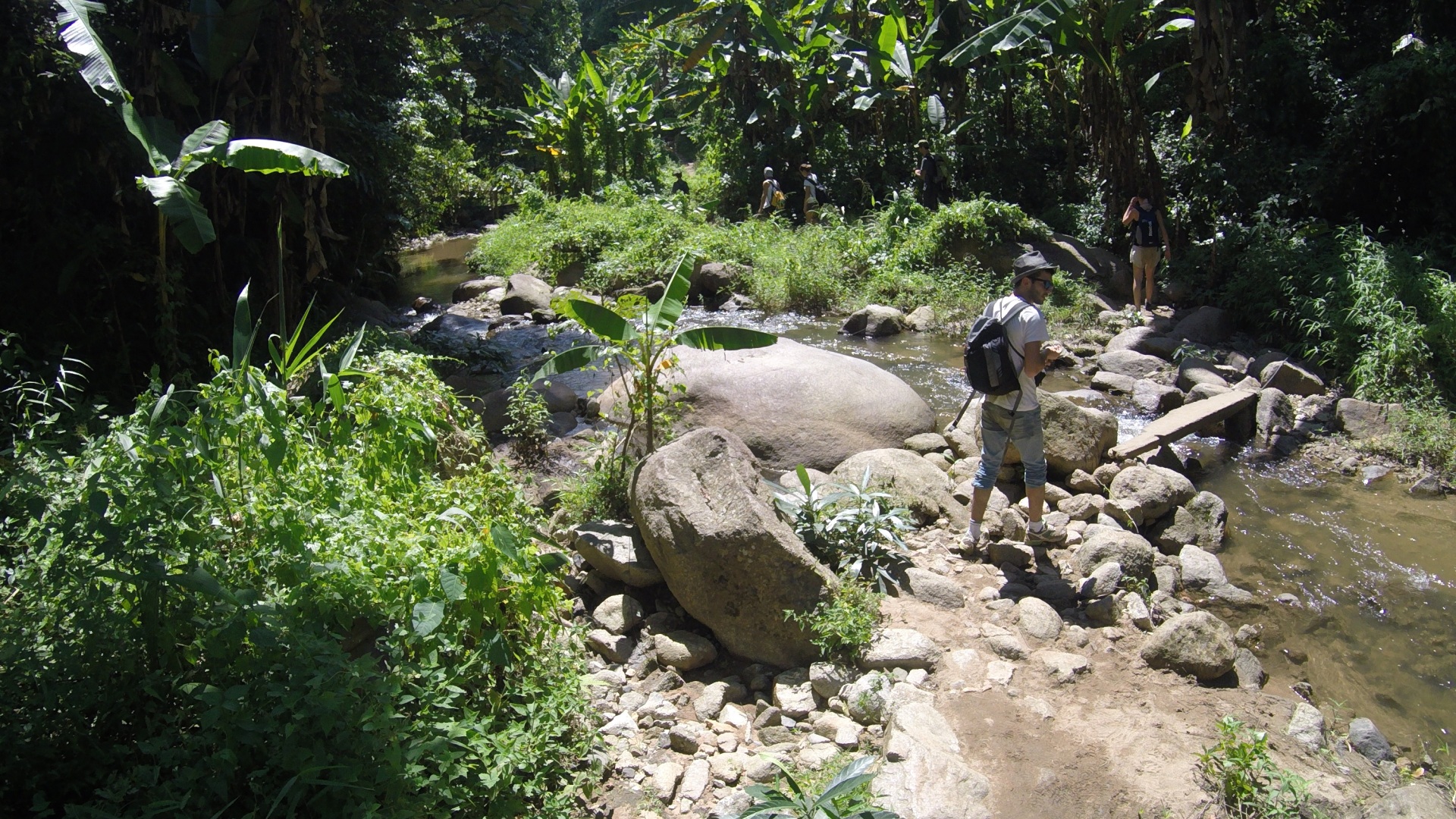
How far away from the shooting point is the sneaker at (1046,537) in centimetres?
569

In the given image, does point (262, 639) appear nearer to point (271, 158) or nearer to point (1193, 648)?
point (271, 158)

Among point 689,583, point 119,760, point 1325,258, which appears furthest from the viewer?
point 1325,258

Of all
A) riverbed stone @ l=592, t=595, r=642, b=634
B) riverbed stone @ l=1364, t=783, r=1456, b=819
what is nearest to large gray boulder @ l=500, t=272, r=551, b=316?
riverbed stone @ l=592, t=595, r=642, b=634

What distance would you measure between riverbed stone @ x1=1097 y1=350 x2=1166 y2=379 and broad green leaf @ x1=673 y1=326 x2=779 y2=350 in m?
5.99

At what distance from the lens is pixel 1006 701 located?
4121 millimetres

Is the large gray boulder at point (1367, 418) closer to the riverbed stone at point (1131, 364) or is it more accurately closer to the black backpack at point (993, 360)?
the riverbed stone at point (1131, 364)

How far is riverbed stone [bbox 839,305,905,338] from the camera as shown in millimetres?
11602

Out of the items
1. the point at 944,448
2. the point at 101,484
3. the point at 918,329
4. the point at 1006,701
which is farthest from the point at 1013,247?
the point at 101,484

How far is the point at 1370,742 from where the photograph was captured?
13.9ft

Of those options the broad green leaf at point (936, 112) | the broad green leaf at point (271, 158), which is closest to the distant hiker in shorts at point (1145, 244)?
the broad green leaf at point (936, 112)

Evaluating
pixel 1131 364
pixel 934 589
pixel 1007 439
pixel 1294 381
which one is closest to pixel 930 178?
pixel 1131 364

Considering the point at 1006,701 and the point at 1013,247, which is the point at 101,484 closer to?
the point at 1006,701

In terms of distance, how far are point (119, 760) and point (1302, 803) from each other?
13.7ft

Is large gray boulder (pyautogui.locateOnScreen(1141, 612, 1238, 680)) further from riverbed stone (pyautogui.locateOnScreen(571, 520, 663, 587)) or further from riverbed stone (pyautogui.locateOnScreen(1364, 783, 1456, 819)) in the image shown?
riverbed stone (pyautogui.locateOnScreen(571, 520, 663, 587))
